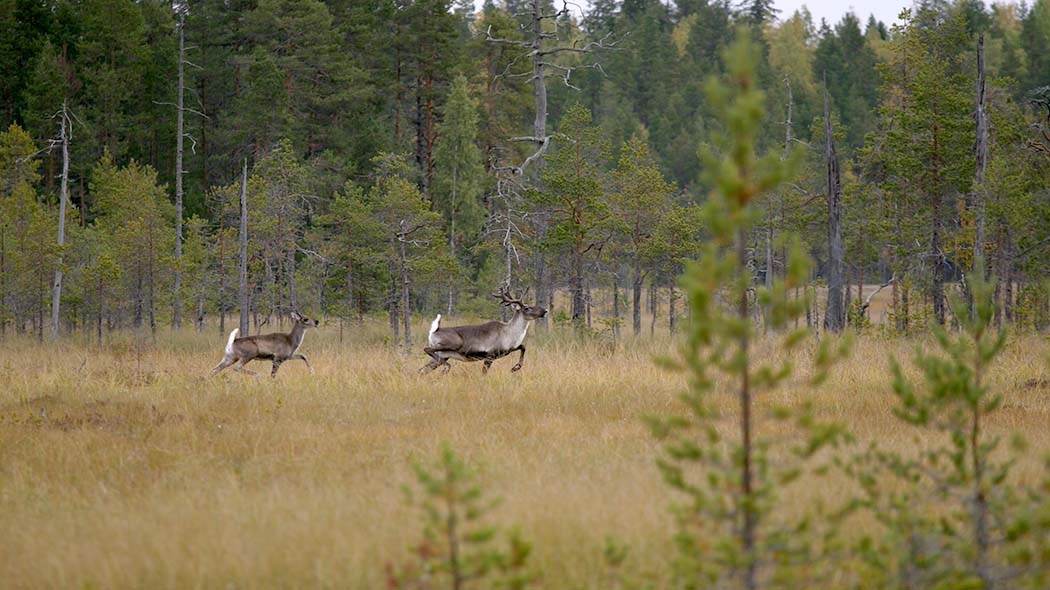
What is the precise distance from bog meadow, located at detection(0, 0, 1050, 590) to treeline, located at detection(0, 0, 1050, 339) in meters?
0.18

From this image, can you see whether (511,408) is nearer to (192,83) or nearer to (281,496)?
(281,496)

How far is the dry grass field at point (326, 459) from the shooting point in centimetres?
576

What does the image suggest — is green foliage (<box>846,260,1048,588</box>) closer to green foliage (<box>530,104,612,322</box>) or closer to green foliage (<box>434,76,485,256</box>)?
green foliage (<box>530,104,612,322</box>)

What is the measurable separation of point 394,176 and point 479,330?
446 inches

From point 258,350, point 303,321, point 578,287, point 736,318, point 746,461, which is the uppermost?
point 578,287

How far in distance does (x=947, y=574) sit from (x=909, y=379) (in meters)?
9.74

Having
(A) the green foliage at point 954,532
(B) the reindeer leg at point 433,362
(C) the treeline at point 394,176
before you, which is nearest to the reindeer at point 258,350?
(B) the reindeer leg at point 433,362

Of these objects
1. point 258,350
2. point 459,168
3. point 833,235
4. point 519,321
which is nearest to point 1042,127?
point 833,235

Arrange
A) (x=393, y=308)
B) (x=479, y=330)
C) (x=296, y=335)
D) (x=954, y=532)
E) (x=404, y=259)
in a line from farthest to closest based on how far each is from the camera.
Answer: (x=393, y=308)
(x=404, y=259)
(x=296, y=335)
(x=479, y=330)
(x=954, y=532)

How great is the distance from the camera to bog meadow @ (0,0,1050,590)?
4.93 meters

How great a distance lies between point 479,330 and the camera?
15.2 metres

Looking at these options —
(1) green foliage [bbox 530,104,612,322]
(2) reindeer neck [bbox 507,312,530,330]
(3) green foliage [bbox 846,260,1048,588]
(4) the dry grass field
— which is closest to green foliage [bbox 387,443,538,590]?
(4) the dry grass field

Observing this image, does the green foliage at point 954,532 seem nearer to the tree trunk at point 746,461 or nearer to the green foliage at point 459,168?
the tree trunk at point 746,461

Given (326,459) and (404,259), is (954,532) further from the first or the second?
(404,259)
